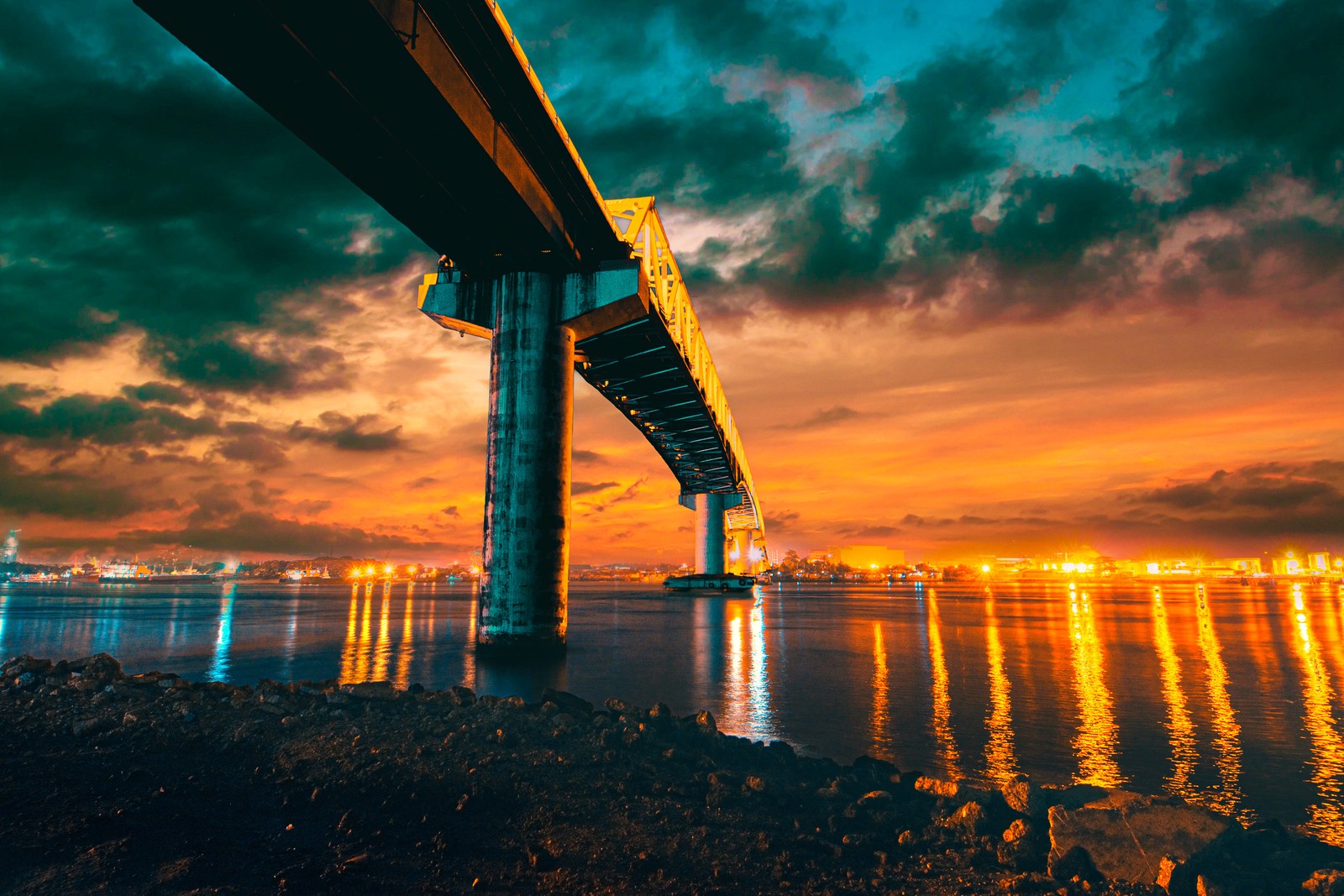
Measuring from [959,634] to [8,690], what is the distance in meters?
37.7

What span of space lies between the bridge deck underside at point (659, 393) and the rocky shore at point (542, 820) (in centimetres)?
2086

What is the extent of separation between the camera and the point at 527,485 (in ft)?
76.9

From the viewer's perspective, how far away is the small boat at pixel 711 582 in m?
96.3

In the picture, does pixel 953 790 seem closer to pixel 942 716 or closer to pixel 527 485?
pixel 942 716

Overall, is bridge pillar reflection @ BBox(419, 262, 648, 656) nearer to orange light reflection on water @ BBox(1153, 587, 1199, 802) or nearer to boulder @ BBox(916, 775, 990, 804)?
boulder @ BBox(916, 775, 990, 804)

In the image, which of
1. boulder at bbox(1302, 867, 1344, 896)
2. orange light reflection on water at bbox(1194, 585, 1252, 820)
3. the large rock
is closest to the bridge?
orange light reflection on water at bbox(1194, 585, 1252, 820)

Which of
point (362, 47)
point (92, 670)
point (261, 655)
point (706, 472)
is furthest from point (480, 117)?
point (706, 472)

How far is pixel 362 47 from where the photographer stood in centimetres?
1574

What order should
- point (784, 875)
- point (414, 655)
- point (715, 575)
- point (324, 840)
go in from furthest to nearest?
point (715, 575) → point (414, 655) → point (324, 840) → point (784, 875)

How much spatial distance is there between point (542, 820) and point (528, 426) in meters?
17.3

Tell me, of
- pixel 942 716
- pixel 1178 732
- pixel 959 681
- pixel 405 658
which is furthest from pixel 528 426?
pixel 1178 732

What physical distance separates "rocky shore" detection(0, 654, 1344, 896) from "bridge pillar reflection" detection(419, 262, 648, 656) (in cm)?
1229

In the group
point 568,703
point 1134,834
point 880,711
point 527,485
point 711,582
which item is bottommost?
point 880,711

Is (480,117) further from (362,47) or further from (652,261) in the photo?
(652,261)
